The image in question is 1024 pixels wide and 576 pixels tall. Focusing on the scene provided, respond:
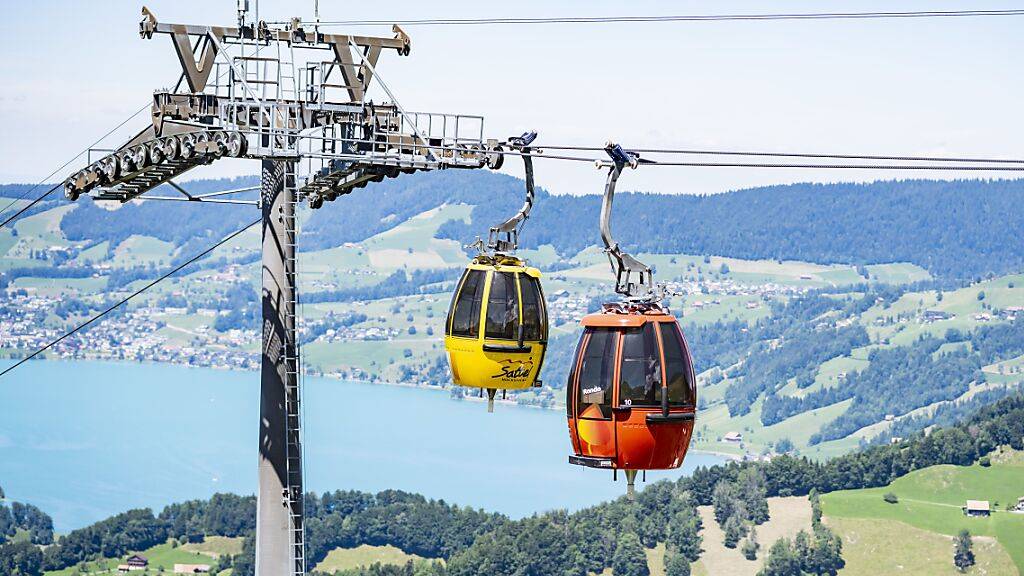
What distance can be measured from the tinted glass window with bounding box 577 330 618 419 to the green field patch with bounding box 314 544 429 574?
159 m

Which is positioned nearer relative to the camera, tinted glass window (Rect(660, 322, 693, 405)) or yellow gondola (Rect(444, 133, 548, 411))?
tinted glass window (Rect(660, 322, 693, 405))

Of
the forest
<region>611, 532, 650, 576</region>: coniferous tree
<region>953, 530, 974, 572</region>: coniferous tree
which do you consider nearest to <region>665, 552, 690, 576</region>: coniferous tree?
the forest

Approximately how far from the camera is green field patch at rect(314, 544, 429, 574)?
175775mm

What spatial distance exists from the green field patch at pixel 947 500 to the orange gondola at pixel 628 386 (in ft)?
531

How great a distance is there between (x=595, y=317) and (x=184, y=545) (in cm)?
17317

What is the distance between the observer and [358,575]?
157250 millimetres

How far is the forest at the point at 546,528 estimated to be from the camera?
171 meters

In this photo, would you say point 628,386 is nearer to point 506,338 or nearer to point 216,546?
point 506,338

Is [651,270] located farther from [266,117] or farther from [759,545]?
[759,545]

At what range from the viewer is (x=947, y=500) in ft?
607

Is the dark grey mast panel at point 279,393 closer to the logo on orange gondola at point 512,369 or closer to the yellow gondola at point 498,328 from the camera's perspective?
the yellow gondola at point 498,328

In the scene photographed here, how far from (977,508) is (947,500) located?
335 cm

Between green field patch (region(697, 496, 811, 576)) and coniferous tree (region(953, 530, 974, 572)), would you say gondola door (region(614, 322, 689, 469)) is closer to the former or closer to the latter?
coniferous tree (region(953, 530, 974, 572))

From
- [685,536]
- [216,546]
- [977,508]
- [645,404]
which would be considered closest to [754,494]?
[685,536]
